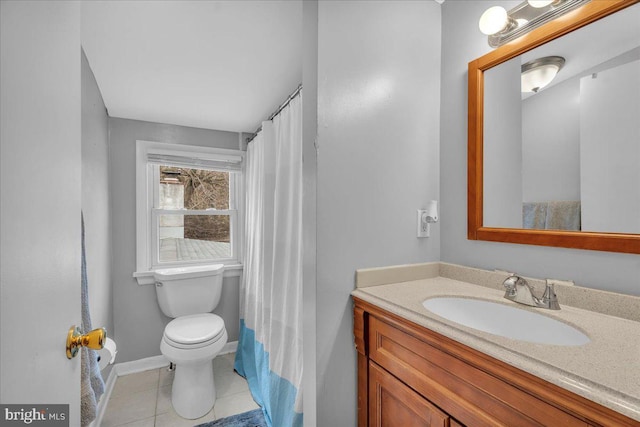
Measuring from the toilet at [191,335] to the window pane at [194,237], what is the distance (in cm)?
29

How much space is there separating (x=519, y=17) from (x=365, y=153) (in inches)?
30.5

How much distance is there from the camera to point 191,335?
78.6 inches

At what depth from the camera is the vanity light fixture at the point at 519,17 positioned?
1.01 m

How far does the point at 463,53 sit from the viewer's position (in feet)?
4.38

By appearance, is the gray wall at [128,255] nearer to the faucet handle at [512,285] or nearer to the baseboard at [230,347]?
the baseboard at [230,347]

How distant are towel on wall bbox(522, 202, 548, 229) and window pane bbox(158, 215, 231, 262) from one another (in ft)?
8.61

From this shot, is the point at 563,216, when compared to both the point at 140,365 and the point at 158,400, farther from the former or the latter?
the point at 140,365

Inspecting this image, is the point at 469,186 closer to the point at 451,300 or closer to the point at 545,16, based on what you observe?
the point at 451,300

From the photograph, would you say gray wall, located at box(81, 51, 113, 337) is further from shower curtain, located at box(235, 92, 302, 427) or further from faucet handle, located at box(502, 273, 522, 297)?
faucet handle, located at box(502, 273, 522, 297)

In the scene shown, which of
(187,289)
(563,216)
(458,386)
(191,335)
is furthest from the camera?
(187,289)

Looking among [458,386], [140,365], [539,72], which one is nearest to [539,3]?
[539,72]

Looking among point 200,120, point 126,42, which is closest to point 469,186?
point 126,42

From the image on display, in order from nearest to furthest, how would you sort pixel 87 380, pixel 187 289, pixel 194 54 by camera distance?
pixel 87 380 < pixel 194 54 < pixel 187 289

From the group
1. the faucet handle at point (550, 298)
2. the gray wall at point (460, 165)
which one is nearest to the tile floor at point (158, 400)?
the gray wall at point (460, 165)
